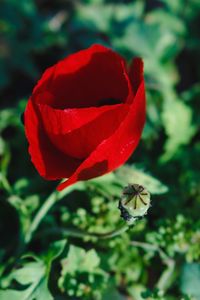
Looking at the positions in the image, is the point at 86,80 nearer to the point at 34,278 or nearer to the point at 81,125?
the point at 81,125

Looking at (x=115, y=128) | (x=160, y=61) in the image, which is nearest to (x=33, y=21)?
(x=160, y=61)

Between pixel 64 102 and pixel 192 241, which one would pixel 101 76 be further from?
pixel 192 241

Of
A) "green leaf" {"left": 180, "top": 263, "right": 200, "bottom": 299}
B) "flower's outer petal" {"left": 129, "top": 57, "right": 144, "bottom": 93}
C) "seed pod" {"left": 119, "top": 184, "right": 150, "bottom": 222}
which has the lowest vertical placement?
"green leaf" {"left": 180, "top": 263, "right": 200, "bottom": 299}

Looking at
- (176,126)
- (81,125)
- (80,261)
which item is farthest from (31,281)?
(176,126)

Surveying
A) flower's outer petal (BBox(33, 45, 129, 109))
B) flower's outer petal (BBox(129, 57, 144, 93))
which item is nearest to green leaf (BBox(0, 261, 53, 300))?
flower's outer petal (BBox(33, 45, 129, 109))

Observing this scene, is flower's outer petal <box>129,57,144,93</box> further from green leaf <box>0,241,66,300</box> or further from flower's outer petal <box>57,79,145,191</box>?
green leaf <box>0,241,66,300</box>

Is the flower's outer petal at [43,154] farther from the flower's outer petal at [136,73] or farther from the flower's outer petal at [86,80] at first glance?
the flower's outer petal at [136,73]

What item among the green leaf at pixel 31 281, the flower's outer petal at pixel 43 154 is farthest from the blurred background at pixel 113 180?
the flower's outer petal at pixel 43 154

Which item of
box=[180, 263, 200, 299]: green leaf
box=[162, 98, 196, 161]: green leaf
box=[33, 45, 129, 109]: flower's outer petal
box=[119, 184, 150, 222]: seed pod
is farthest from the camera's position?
box=[162, 98, 196, 161]: green leaf
